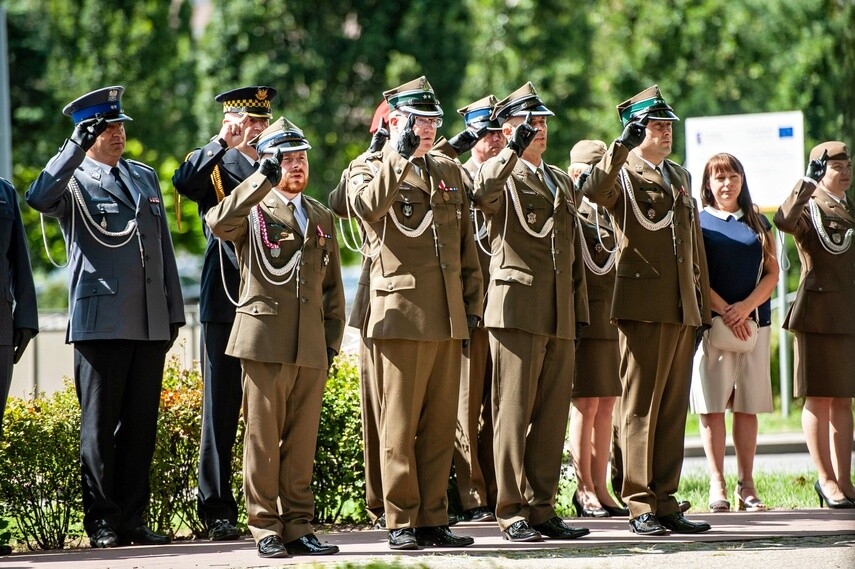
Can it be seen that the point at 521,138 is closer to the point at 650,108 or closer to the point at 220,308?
the point at 650,108

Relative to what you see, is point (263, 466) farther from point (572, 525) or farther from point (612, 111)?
point (612, 111)

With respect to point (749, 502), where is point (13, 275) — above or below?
above

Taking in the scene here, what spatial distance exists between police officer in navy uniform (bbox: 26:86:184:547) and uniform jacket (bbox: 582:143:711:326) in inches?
96.8

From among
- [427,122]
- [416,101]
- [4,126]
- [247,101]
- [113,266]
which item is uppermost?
[4,126]

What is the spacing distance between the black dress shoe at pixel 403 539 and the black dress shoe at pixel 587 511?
1.79 m

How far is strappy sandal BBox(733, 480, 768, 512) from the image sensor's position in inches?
337

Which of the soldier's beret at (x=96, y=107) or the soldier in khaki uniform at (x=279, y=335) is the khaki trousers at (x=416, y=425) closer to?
the soldier in khaki uniform at (x=279, y=335)

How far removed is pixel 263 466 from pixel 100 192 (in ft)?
6.15

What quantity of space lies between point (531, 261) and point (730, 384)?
1.96 m

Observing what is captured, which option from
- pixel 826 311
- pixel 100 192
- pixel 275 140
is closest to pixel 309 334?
pixel 275 140

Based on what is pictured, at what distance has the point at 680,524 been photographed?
7480 mm

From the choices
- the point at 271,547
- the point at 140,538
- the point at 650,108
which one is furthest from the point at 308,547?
the point at 650,108

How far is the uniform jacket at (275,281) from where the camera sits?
6945mm

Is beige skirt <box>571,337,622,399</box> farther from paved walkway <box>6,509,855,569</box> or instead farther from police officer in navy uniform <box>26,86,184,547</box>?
police officer in navy uniform <box>26,86,184,547</box>
